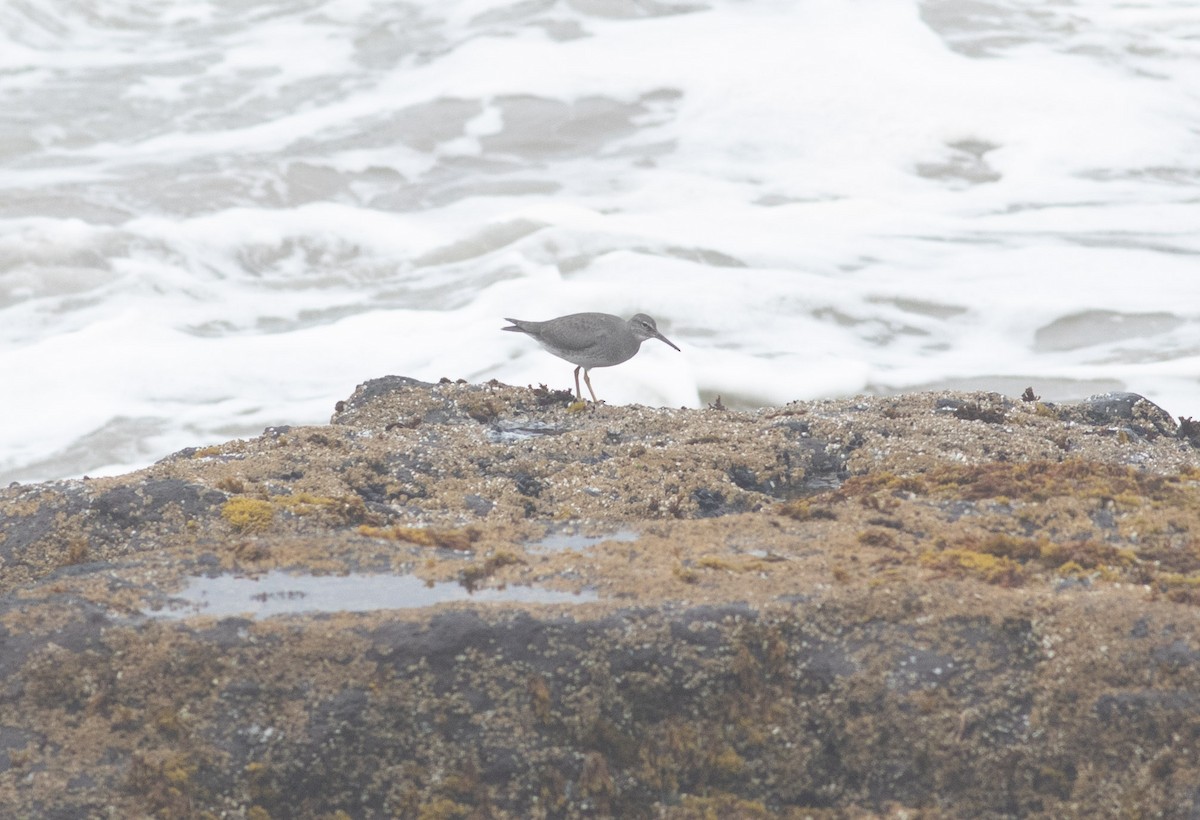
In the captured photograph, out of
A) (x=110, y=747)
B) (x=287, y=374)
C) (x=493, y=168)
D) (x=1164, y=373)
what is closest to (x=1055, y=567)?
(x=110, y=747)

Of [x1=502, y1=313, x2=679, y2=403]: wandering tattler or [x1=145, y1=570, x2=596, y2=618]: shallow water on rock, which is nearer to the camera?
[x1=145, y1=570, x2=596, y2=618]: shallow water on rock

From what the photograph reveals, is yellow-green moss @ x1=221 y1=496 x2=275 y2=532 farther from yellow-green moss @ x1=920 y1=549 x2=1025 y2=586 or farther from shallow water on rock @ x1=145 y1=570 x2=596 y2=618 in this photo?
yellow-green moss @ x1=920 y1=549 x2=1025 y2=586

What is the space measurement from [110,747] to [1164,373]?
29.1 ft

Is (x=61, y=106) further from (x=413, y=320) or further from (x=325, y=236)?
(x=413, y=320)

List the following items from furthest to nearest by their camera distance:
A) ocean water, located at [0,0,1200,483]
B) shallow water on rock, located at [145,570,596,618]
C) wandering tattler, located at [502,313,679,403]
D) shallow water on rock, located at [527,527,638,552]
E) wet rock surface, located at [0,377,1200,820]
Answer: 1. ocean water, located at [0,0,1200,483]
2. wandering tattler, located at [502,313,679,403]
3. shallow water on rock, located at [527,527,638,552]
4. shallow water on rock, located at [145,570,596,618]
5. wet rock surface, located at [0,377,1200,820]

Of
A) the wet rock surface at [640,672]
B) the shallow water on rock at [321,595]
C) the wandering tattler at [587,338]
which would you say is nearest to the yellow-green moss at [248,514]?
the wet rock surface at [640,672]

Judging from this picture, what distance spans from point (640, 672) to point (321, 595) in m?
0.84

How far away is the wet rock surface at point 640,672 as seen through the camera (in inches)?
107

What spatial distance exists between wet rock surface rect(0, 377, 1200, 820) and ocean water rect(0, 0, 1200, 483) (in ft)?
21.3

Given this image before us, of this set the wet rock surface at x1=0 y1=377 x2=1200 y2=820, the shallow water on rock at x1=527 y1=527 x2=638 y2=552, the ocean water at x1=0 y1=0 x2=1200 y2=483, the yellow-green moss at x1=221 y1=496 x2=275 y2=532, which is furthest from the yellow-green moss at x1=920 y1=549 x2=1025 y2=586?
the ocean water at x1=0 y1=0 x2=1200 y2=483

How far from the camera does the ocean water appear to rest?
10773 millimetres

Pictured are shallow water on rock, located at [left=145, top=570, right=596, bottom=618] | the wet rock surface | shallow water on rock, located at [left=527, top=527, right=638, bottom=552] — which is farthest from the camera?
shallow water on rock, located at [left=527, top=527, right=638, bottom=552]

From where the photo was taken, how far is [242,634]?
2984 mm

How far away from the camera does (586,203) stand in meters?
14.4
